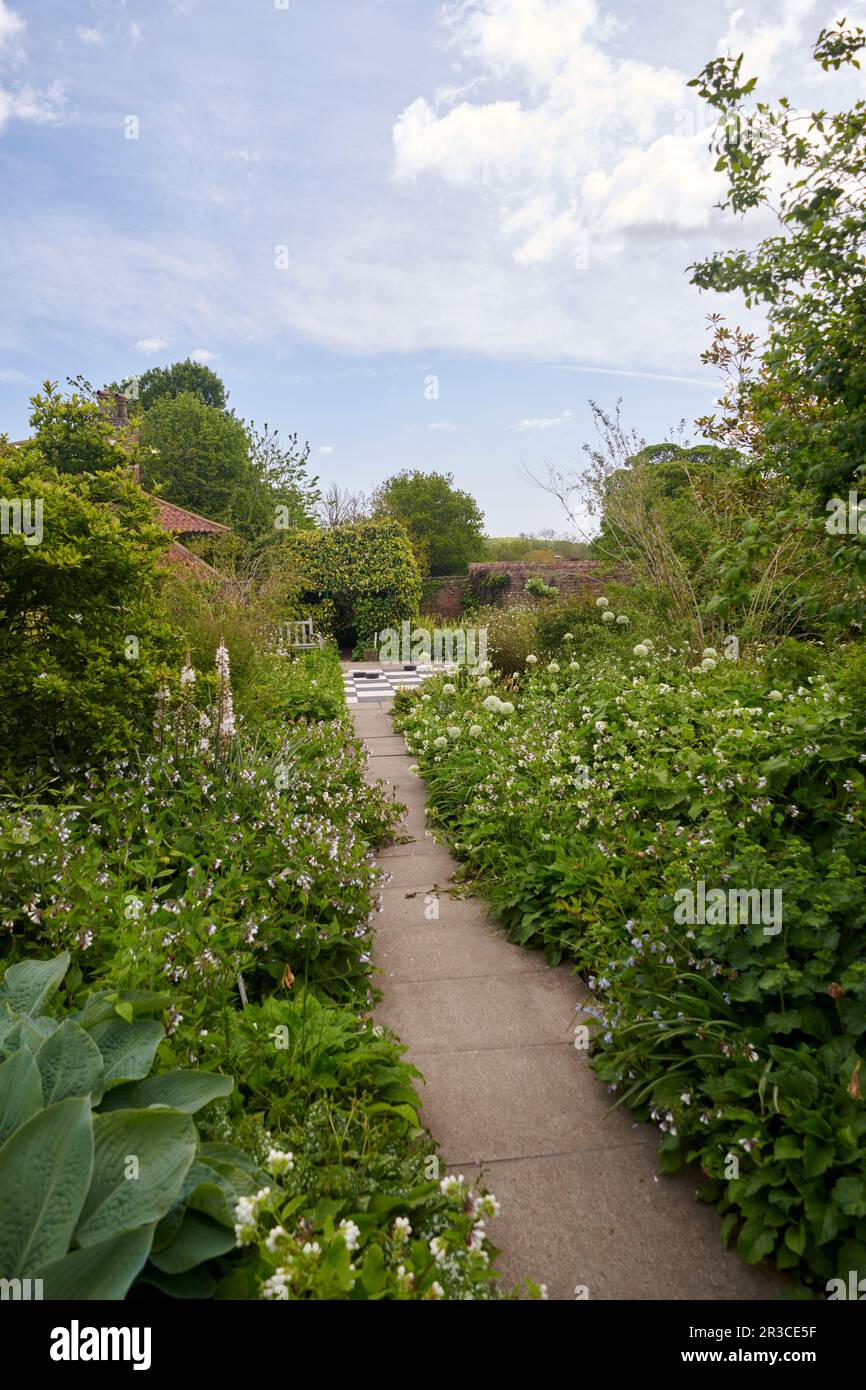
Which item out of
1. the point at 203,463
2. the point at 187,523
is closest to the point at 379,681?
the point at 187,523

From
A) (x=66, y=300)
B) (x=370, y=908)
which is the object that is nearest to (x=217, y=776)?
(x=370, y=908)

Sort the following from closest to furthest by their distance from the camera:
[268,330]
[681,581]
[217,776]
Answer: [217,776], [681,581], [268,330]

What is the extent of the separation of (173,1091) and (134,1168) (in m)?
0.31

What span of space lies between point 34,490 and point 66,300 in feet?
25.2

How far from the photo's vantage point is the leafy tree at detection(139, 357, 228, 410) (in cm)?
3647

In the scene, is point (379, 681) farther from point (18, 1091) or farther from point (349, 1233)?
point (349, 1233)

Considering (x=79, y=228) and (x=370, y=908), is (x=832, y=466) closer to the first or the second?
(x=370, y=908)

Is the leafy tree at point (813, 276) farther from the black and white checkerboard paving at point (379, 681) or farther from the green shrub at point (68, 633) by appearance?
the black and white checkerboard paving at point (379, 681)

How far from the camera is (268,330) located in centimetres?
1274

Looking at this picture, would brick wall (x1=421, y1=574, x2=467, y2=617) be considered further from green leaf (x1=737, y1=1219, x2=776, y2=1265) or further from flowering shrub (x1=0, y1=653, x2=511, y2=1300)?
green leaf (x1=737, y1=1219, x2=776, y2=1265)

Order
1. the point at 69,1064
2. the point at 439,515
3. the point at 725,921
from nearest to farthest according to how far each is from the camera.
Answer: the point at 69,1064 < the point at 725,921 < the point at 439,515

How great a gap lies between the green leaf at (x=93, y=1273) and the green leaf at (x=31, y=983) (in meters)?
0.82

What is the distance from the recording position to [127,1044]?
1761 millimetres

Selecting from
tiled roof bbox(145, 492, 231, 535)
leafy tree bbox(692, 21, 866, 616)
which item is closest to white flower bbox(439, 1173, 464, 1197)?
leafy tree bbox(692, 21, 866, 616)
